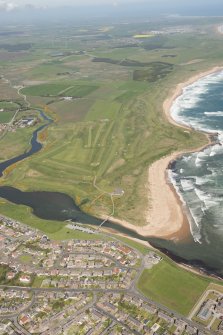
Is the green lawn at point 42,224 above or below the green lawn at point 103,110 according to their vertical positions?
below

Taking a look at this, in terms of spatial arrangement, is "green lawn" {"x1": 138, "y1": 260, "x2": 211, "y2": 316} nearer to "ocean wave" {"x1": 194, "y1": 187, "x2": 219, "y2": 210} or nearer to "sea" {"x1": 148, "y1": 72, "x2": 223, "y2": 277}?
"sea" {"x1": 148, "y1": 72, "x2": 223, "y2": 277}

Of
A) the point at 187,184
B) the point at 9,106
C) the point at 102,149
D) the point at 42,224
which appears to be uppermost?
the point at 9,106

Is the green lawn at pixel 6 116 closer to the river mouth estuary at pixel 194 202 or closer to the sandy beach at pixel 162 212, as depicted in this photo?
the river mouth estuary at pixel 194 202

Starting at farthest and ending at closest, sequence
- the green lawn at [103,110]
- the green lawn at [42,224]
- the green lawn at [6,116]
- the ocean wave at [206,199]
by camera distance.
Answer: the green lawn at [6,116]
the green lawn at [103,110]
the ocean wave at [206,199]
the green lawn at [42,224]

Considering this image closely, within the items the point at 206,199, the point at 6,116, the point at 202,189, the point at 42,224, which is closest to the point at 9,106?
the point at 6,116

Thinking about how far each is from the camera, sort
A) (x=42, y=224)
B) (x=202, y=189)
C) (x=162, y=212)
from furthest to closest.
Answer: (x=202, y=189), (x=162, y=212), (x=42, y=224)

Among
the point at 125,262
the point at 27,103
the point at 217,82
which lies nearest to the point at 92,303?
the point at 125,262

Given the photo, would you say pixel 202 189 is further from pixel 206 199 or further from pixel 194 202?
pixel 194 202

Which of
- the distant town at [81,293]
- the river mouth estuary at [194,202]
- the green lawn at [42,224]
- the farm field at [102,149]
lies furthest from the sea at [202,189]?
the green lawn at [42,224]
